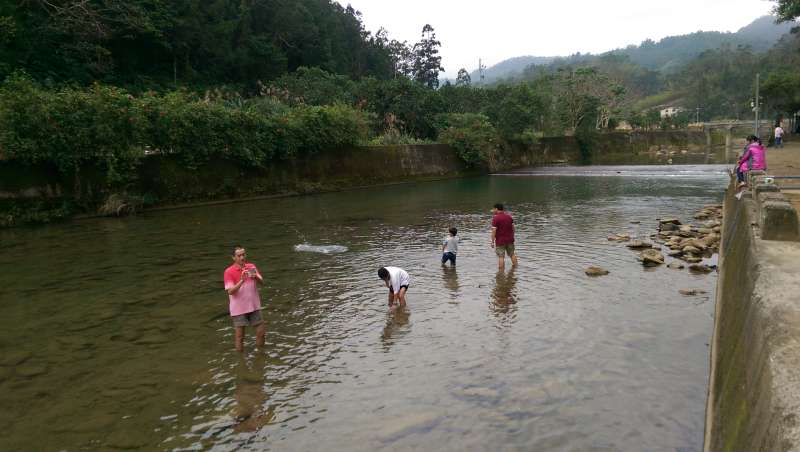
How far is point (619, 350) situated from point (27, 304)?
11754 millimetres

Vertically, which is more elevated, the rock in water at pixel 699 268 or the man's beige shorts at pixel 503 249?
the man's beige shorts at pixel 503 249

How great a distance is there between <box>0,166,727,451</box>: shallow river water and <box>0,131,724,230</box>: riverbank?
717cm

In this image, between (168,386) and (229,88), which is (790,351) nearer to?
(168,386)

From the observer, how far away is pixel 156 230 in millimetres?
20875

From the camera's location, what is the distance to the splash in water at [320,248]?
1647cm

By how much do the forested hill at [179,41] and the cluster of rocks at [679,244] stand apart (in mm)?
37038

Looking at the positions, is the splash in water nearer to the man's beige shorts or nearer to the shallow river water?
the shallow river water

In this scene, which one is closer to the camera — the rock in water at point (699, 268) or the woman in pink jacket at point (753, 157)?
the rock in water at point (699, 268)

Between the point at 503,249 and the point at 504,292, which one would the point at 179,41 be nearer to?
the point at 503,249

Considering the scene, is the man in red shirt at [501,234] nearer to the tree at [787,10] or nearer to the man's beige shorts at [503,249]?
the man's beige shorts at [503,249]

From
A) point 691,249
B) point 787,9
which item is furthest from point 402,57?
point 691,249

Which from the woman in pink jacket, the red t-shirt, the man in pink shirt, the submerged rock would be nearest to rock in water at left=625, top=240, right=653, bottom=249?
the woman in pink jacket

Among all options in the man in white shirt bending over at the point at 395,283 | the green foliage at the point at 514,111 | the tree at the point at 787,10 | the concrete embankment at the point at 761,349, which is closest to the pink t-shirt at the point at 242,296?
the man in white shirt bending over at the point at 395,283

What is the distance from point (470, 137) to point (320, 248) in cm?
3117
